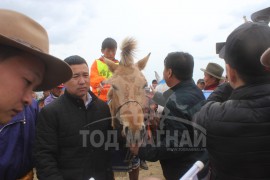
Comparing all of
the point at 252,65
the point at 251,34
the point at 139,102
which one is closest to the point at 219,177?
the point at 252,65

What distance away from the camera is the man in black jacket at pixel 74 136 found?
9.22 ft

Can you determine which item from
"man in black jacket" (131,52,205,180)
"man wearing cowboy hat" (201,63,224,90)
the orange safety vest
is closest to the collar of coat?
"man in black jacket" (131,52,205,180)

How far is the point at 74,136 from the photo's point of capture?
9.82 ft

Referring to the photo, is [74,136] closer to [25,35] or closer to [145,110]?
[145,110]

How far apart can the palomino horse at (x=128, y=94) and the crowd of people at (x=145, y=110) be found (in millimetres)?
175

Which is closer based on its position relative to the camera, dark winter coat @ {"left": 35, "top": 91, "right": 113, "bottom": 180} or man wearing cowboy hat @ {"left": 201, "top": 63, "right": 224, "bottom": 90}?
dark winter coat @ {"left": 35, "top": 91, "right": 113, "bottom": 180}

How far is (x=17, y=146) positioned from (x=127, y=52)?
6.58 ft

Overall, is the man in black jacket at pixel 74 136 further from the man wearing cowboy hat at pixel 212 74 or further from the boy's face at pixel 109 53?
the man wearing cowboy hat at pixel 212 74

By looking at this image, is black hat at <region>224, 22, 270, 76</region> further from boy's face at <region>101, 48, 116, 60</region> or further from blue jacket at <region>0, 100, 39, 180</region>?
boy's face at <region>101, 48, 116, 60</region>

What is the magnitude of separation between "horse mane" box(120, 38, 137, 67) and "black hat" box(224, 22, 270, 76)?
206cm

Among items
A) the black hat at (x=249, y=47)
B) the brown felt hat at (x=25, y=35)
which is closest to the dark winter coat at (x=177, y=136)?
the black hat at (x=249, y=47)

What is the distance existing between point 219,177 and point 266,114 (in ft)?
2.10

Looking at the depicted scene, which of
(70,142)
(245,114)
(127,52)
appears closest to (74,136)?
(70,142)

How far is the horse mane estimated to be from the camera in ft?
12.7
